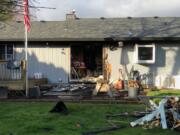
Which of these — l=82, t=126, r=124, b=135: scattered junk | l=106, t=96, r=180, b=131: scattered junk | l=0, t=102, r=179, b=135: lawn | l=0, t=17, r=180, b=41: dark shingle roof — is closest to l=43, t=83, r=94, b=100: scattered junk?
l=0, t=102, r=179, b=135: lawn

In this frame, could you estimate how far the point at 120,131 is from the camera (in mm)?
10102

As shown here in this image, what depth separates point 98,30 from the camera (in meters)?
22.3

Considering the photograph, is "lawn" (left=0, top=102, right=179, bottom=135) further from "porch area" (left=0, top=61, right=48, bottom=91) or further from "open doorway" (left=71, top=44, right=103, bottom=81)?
"open doorway" (left=71, top=44, right=103, bottom=81)

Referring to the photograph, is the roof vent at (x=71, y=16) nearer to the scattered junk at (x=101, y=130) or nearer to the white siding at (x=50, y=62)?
the white siding at (x=50, y=62)

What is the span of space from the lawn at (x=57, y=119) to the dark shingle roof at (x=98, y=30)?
644 cm

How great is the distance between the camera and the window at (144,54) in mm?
20500

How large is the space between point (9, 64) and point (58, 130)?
9775 millimetres

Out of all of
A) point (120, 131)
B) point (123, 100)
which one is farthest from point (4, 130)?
point (123, 100)

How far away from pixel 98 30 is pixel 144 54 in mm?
2885

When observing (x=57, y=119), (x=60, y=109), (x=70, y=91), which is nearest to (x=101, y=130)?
(x=57, y=119)

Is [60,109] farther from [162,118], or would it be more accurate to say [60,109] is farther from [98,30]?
[98,30]

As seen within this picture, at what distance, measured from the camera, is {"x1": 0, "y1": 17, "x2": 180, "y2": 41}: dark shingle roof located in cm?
2092

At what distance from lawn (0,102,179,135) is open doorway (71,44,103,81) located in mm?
7067

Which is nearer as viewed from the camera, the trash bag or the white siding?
the trash bag
